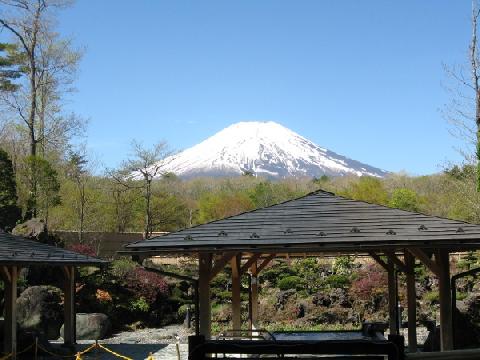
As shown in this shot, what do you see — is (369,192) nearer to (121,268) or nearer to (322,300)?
(322,300)

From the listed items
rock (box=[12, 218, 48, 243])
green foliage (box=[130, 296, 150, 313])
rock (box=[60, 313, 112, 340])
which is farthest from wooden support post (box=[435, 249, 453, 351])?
rock (box=[12, 218, 48, 243])

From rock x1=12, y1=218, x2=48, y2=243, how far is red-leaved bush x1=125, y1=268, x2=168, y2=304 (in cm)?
355

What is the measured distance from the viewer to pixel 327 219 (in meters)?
10.5

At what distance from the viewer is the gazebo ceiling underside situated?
369 inches

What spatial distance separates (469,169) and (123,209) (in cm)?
2083

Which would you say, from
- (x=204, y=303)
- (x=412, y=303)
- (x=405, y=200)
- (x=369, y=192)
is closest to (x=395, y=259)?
(x=412, y=303)

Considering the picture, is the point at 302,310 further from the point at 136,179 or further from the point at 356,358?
the point at 136,179

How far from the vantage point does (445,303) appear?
9734 mm

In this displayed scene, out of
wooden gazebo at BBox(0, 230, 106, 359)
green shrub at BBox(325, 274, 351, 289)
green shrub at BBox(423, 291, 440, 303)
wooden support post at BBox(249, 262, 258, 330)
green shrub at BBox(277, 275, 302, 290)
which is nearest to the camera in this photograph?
wooden gazebo at BBox(0, 230, 106, 359)

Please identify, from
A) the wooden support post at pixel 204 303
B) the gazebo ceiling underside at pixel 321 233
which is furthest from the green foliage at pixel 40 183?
the wooden support post at pixel 204 303

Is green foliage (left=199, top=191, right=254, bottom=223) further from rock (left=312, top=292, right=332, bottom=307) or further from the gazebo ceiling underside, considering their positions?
the gazebo ceiling underside

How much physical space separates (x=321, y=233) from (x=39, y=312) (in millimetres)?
12119

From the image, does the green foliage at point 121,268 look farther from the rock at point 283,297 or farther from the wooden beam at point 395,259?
the wooden beam at point 395,259

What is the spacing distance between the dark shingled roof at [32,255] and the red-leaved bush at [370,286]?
11.3 m
